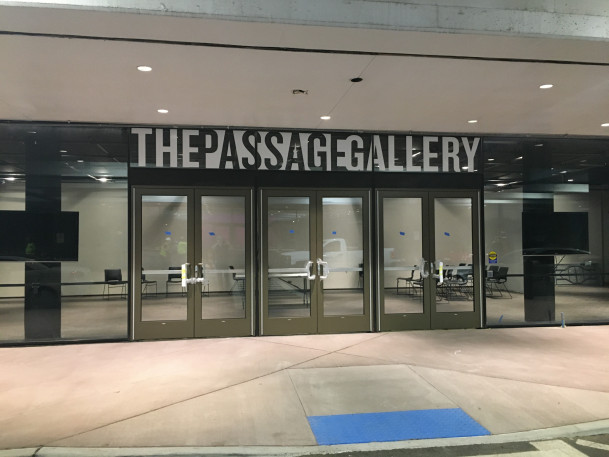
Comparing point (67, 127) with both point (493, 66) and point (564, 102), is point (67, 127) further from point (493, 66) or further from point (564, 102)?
point (564, 102)

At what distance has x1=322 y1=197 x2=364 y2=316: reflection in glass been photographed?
7.52 metres

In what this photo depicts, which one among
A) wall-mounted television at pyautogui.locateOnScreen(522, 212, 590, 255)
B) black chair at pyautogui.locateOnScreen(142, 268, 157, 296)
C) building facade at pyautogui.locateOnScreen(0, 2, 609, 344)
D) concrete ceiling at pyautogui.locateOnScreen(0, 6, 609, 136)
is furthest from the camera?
wall-mounted television at pyautogui.locateOnScreen(522, 212, 590, 255)

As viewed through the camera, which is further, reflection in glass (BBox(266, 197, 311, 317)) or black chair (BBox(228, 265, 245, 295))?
reflection in glass (BBox(266, 197, 311, 317))

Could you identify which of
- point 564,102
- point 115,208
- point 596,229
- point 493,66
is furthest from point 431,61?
point 596,229

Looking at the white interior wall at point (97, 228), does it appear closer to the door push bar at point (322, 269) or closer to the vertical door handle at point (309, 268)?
the vertical door handle at point (309, 268)

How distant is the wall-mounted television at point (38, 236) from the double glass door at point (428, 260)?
5.28 meters

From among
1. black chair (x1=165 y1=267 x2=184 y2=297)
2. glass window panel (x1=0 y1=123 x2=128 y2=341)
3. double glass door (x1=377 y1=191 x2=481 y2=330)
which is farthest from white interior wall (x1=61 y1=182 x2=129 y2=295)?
double glass door (x1=377 y1=191 x2=481 y2=330)

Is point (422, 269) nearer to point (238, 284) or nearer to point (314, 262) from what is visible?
point (314, 262)

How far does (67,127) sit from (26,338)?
3525 millimetres

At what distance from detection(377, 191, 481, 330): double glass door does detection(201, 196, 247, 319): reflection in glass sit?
8.10 feet

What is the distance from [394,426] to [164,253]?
4823mm

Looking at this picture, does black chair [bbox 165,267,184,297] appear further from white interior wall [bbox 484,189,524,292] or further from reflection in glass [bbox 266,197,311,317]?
white interior wall [bbox 484,189,524,292]

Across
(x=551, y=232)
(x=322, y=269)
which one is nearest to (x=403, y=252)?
(x=322, y=269)

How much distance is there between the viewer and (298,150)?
7.47 metres
